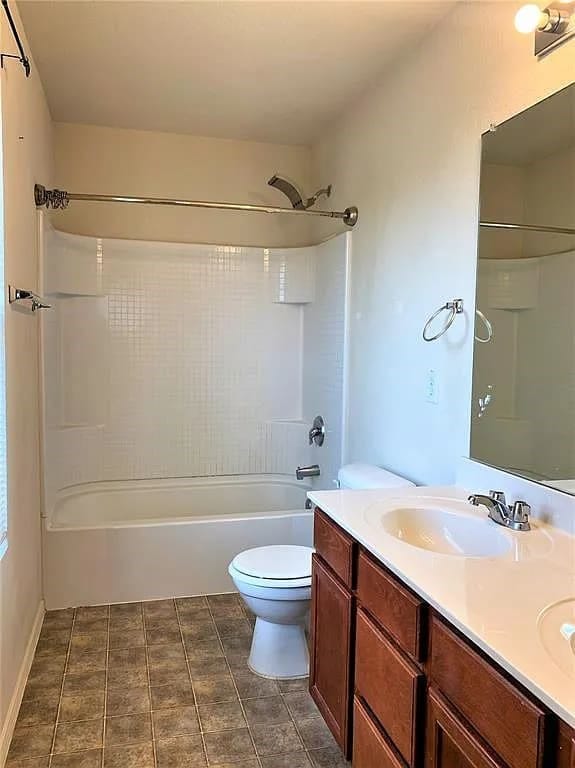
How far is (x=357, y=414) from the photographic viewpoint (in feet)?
10.3

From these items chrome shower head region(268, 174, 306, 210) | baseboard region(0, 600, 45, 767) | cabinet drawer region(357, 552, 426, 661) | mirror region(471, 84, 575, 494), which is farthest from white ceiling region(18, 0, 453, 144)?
baseboard region(0, 600, 45, 767)

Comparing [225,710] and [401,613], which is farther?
[225,710]

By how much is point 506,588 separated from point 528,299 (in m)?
0.96

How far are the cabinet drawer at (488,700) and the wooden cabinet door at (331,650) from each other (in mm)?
524

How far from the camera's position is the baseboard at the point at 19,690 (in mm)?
1933

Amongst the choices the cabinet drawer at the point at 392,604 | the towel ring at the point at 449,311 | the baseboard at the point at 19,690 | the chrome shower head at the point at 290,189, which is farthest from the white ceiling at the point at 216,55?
the baseboard at the point at 19,690

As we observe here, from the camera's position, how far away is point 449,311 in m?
2.24

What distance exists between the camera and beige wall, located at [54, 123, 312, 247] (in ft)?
12.0

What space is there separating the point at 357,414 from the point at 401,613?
5.79ft

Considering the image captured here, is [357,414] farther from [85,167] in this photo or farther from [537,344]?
[85,167]

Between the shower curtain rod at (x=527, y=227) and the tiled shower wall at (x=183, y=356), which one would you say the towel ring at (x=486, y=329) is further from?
the tiled shower wall at (x=183, y=356)

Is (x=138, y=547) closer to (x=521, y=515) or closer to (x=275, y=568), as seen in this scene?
(x=275, y=568)

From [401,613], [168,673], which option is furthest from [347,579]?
[168,673]

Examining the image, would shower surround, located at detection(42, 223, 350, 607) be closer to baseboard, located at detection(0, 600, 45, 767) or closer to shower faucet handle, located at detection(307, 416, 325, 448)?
shower faucet handle, located at detection(307, 416, 325, 448)
